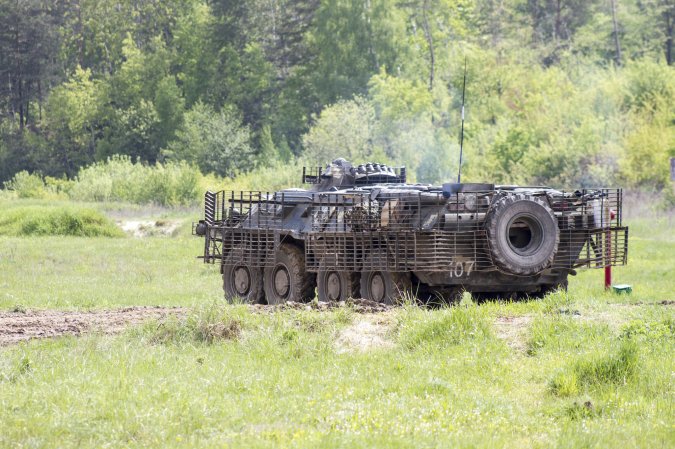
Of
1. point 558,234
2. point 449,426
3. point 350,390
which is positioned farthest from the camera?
point 558,234

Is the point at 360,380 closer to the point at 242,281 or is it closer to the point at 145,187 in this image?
the point at 242,281

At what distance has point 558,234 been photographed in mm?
19562

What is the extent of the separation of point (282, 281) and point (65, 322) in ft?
18.3

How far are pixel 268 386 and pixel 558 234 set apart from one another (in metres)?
7.78

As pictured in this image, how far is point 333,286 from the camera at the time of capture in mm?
21484

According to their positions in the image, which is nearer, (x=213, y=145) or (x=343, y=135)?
(x=343, y=135)

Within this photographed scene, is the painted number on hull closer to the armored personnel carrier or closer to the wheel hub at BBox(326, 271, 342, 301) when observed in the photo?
the armored personnel carrier

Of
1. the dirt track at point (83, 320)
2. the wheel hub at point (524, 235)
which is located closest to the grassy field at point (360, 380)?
the dirt track at point (83, 320)

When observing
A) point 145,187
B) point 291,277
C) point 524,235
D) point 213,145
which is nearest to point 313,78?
point 213,145

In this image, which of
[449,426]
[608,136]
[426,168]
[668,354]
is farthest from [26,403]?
[426,168]

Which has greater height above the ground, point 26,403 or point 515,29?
point 515,29

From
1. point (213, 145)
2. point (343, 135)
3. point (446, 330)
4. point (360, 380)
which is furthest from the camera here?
point (213, 145)

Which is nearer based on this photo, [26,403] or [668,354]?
[26,403]

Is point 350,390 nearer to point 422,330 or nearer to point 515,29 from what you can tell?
point 422,330
